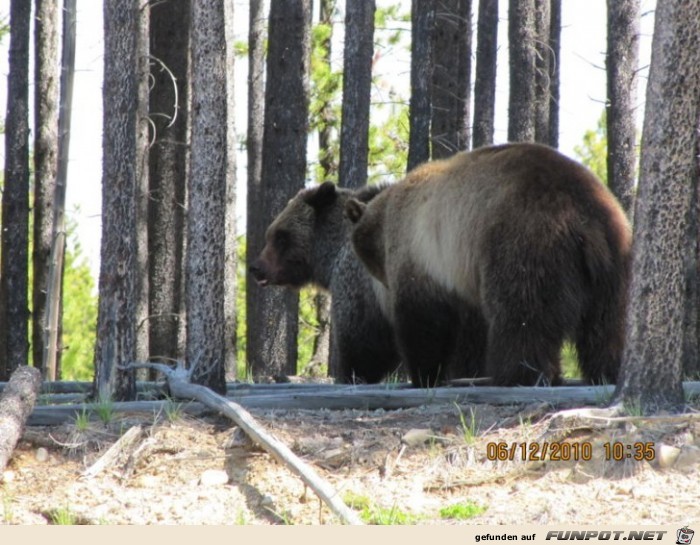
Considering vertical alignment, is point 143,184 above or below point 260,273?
above

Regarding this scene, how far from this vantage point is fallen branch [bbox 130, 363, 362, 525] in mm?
5723

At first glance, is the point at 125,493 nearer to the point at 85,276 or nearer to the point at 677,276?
the point at 677,276

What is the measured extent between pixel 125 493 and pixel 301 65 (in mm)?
8525

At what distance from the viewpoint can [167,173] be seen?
1431cm

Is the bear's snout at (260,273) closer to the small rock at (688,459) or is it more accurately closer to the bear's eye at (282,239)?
the bear's eye at (282,239)

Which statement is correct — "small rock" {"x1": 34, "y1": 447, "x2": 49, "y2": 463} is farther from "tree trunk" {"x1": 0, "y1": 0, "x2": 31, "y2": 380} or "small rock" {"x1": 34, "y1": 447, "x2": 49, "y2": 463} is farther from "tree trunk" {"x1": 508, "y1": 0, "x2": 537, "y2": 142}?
"tree trunk" {"x1": 508, "y1": 0, "x2": 537, "y2": 142}

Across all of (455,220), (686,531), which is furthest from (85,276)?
(686,531)

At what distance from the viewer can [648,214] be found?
21.5 feet

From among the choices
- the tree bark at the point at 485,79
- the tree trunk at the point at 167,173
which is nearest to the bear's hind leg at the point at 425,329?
the tree trunk at the point at 167,173

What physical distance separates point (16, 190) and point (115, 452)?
24.6 feet

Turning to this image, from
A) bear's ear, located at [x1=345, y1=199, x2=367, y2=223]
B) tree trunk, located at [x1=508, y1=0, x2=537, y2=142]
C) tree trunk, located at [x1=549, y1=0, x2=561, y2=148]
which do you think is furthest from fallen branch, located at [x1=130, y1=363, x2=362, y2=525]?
tree trunk, located at [x1=549, y1=0, x2=561, y2=148]

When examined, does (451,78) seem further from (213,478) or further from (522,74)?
(213,478)

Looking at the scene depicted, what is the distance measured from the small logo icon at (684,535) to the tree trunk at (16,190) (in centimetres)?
935

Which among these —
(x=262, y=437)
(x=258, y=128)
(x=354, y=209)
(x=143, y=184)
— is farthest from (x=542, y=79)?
(x=262, y=437)
